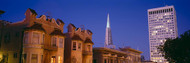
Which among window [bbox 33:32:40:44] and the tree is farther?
the tree

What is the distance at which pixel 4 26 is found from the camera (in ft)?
106

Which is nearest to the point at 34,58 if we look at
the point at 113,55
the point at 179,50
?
the point at 179,50

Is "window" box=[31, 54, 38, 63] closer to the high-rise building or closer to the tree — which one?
the tree

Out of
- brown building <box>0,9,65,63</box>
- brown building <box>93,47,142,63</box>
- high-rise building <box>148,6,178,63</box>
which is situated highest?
high-rise building <box>148,6,178,63</box>

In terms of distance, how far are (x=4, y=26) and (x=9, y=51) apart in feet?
13.2

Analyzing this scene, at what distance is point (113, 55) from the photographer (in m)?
54.0

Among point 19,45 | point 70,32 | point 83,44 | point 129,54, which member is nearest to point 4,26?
point 19,45

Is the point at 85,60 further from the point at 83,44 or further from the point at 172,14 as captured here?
the point at 172,14

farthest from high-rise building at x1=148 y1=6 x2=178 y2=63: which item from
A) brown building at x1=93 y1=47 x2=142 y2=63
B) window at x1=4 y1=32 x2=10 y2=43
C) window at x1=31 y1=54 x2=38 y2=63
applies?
window at x1=31 y1=54 x2=38 y2=63

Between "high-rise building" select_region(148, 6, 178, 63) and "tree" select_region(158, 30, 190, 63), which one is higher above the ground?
"high-rise building" select_region(148, 6, 178, 63)

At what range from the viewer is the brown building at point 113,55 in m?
49.3

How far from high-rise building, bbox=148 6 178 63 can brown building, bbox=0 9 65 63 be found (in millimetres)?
165653

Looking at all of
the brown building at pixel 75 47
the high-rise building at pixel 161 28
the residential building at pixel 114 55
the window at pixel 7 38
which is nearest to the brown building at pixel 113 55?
the residential building at pixel 114 55

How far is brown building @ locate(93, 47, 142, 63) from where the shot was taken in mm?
49312
